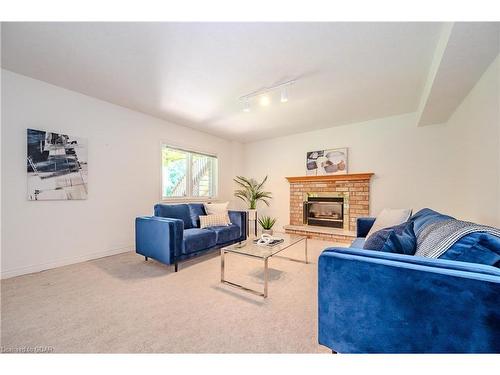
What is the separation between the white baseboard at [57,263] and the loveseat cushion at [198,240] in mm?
1315

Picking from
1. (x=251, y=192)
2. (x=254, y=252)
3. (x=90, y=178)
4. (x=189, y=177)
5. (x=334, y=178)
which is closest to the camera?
(x=254, y=252)

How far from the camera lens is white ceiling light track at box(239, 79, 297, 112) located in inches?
106

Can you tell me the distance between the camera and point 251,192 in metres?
5.46

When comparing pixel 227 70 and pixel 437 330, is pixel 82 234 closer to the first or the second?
pixel 227 70

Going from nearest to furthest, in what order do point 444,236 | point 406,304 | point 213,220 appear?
point 406,304
point 444,236
point 213,220

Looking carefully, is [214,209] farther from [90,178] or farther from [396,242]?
[396,242]

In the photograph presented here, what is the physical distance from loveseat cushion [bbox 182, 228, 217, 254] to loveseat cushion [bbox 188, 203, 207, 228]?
0.46 m

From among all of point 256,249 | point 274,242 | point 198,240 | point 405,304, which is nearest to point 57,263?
point 198,240

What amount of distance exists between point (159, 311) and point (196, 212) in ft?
6.50

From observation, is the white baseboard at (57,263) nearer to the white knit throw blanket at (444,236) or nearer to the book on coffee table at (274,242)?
the book on coffee table at (274,242)

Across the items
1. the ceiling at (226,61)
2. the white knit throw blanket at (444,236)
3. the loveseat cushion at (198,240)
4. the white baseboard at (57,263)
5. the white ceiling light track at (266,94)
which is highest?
the ceiling at (226,61)

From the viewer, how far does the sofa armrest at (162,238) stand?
2.58 m

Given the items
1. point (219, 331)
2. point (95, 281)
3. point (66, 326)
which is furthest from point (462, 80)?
point (95, 281)

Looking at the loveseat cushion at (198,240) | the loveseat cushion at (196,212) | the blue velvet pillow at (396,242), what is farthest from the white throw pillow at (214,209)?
the blue velvet pillow at (396,242)
